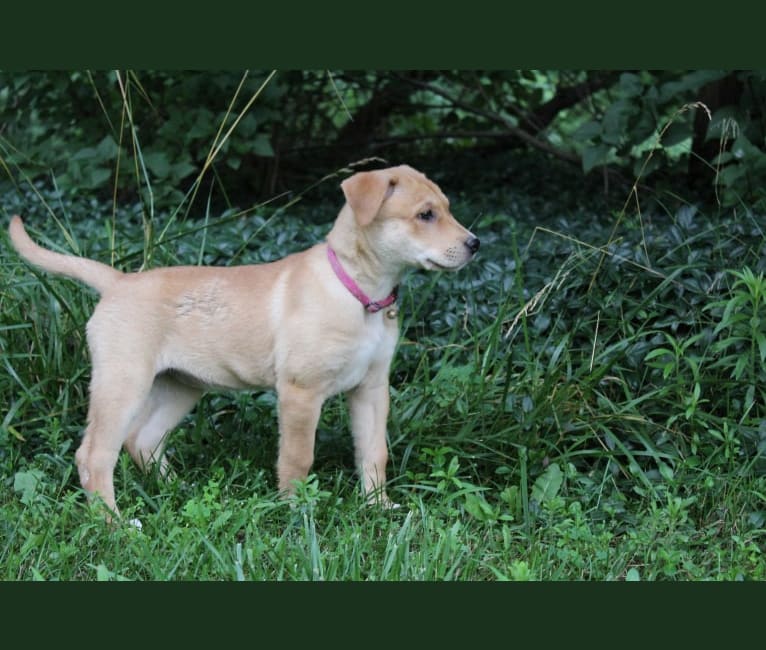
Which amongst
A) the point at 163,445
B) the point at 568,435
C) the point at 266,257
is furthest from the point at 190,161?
the point at 568,435

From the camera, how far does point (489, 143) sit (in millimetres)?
11453

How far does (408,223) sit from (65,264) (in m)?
1.72

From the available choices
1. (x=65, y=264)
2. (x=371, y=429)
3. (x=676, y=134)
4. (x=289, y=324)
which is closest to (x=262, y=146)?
(x=676, y=134)

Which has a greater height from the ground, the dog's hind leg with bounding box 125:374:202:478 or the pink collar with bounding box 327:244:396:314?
the pink collar with bounding box 327:244:396:314

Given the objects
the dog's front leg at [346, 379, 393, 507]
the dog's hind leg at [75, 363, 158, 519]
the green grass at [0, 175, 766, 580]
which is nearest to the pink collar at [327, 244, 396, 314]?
the dog's front leg at [346, 379, 393, 507]

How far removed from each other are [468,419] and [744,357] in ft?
4.51

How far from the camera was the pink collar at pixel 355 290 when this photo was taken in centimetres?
503

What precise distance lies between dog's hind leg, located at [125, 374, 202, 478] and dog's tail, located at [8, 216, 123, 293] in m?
0.57

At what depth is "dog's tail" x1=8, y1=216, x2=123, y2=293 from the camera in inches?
209

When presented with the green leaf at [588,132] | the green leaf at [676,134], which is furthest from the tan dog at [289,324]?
the green leaf at [676,134]

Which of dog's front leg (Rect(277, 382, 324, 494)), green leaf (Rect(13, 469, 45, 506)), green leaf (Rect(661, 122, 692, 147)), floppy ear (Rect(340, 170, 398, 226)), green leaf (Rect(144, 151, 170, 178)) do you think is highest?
floppy ear (Rect(340, 170, 398, 226))

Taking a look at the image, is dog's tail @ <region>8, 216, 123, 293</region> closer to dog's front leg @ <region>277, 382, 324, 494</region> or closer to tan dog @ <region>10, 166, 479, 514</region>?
tan dog @ <region>10, 166, 479, 514</region>

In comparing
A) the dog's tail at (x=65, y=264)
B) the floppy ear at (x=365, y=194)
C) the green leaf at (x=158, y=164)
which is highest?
the floppy ear at (x=365, y=194)

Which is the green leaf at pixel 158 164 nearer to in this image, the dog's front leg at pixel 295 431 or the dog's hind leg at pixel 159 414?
the dog's hind leg at pixel 159 414
